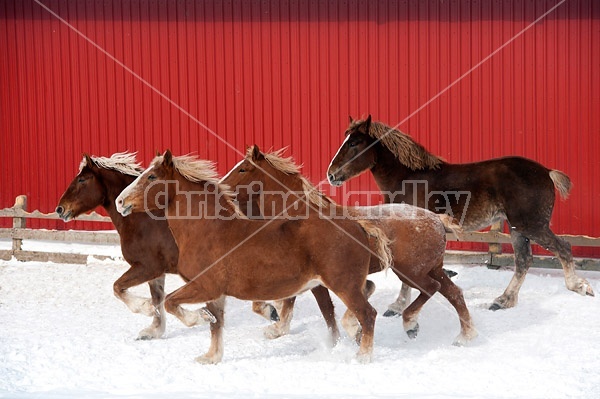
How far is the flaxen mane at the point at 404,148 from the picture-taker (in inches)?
351

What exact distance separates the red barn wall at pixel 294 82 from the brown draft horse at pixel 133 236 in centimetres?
451

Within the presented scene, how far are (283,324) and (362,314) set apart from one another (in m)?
1.50

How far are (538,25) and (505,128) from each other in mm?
1595

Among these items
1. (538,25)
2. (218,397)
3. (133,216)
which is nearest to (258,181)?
(133,216)

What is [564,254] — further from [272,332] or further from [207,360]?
[207,360]

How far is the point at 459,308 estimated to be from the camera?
7.06m

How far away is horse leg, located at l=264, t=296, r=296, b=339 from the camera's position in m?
7.45

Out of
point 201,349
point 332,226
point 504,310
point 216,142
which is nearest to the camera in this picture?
point 332,226

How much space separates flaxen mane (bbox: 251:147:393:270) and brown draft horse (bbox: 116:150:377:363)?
0.11 m

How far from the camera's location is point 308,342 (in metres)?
7.27

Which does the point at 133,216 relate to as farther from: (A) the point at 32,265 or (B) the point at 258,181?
(A) the point at 32,265
